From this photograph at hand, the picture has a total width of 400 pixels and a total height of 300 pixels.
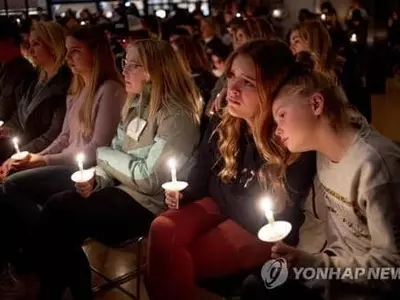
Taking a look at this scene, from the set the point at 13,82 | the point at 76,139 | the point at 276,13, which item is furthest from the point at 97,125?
the point at 276,13

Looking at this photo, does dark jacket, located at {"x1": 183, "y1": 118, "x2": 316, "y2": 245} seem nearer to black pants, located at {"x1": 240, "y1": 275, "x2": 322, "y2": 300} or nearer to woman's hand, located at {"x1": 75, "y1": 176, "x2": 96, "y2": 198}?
black pants, located at {"x1": 240, "y1": 275, "x2": 322, "y2": 300}

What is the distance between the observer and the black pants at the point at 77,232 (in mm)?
2367

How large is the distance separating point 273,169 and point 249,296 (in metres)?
0.45

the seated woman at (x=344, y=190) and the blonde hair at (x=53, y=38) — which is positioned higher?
the blonde hair at (x=53, y=38)

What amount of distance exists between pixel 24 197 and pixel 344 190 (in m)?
1.78

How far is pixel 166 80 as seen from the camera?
2512 millimetres

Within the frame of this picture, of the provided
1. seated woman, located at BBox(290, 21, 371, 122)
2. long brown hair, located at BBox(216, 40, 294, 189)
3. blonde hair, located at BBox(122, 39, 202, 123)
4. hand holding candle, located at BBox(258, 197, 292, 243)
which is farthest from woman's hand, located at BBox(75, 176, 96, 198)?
seated woman, located at BBox(290, 21, 371, 122)

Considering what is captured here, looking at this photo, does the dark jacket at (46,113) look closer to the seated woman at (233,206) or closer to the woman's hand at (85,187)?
the woman's hand at (85,187)

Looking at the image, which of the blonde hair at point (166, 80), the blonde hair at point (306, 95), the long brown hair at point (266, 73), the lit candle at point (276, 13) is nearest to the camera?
Result: the blonde hair at point (306, 95)

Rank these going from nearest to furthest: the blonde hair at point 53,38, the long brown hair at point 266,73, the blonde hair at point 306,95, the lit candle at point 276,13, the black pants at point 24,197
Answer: the blonde hair at point 306,95 < the long brown hair at point 266,73 < the black pants at point 24,197 < the blonde hair at point 53,38 < the lit candle at point 276,13

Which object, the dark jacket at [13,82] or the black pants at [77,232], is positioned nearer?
the black pants at [77,232]

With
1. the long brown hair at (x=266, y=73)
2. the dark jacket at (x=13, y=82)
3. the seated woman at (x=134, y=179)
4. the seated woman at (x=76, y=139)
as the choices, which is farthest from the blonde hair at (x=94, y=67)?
the long brown hair at (x=266, y=73)

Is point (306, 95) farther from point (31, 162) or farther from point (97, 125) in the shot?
point (31, 162)

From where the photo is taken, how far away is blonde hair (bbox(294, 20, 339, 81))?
3.51m
